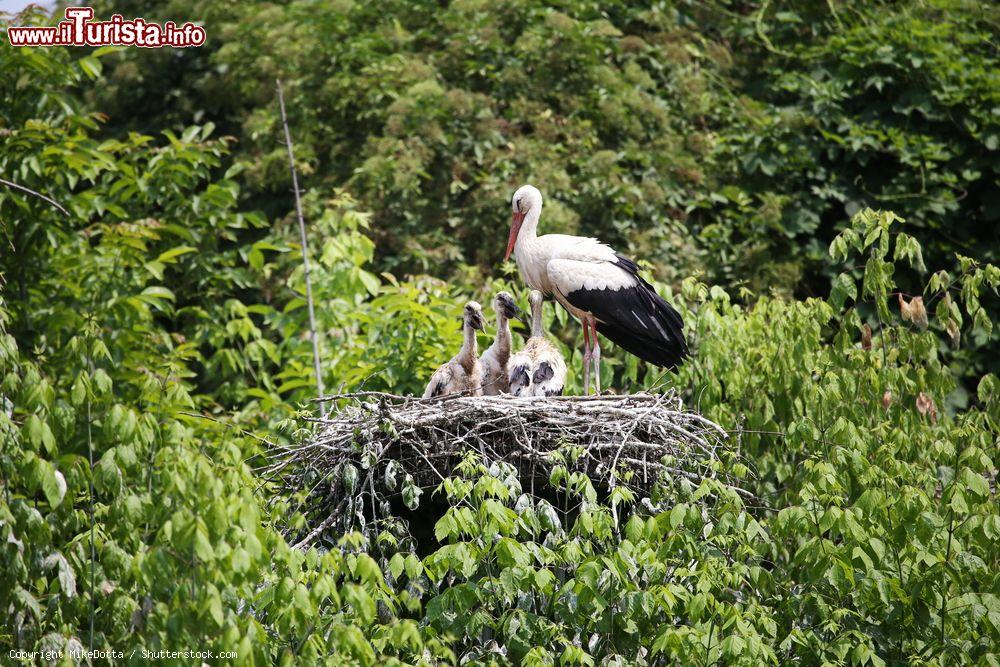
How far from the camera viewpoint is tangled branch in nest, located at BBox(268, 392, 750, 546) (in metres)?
5.65

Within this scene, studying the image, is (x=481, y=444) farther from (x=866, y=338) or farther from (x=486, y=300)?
(x=486, y=300)

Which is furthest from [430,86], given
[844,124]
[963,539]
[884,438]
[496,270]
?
[963,539]

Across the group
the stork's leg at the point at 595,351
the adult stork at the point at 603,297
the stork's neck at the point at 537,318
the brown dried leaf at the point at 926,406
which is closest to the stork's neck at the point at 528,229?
the adult stork at the point at 603,297

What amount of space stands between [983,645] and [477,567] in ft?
8.06

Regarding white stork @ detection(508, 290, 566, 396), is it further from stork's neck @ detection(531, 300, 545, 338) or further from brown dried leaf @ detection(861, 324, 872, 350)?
brown dried leaf @ detection(861, 324, 872, 350)

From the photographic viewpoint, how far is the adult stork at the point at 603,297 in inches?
278

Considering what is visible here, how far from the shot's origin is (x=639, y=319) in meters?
7.07

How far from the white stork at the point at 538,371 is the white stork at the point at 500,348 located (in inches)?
3.9

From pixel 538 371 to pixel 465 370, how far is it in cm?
45

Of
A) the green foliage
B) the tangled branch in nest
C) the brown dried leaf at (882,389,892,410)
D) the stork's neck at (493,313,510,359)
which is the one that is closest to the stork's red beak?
the green foliage

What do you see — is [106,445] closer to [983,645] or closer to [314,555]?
[314,555]

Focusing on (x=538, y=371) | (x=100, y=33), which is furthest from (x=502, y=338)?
(x=100, y=33)

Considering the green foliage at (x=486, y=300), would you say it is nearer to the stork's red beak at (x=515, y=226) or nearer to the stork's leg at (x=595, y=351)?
the stork's leg at (x=595, y=351)

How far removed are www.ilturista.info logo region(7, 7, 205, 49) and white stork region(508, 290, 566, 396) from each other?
419 centimetres
